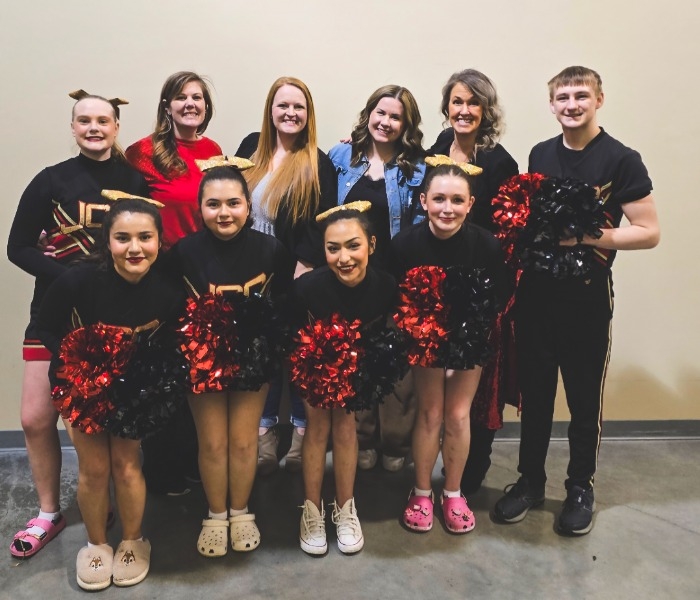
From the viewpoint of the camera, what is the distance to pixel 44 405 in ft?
8.00

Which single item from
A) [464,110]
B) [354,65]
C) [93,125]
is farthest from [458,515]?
[354,65]

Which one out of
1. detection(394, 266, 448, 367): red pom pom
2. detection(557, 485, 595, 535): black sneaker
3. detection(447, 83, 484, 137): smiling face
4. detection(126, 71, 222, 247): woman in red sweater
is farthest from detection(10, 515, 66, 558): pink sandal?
detection(447, 83, 484, 137): smiling face

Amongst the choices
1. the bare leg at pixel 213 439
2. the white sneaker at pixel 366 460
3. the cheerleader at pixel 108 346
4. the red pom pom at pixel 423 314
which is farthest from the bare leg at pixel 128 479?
the white sneaker at pixel 366 460

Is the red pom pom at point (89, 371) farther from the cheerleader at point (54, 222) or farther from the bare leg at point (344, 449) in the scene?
the bare leg at point (344, 449)

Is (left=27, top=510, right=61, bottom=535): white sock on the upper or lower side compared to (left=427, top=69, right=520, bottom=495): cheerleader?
lower

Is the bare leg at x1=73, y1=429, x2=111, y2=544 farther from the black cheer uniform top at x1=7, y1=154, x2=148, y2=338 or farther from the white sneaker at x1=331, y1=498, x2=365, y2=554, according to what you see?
the white sneaker at x1=331, y1=498, x2=365, y2=554

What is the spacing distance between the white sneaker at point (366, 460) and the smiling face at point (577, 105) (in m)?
1.79

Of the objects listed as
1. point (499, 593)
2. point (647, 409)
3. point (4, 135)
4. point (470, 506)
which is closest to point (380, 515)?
point (470, 506)

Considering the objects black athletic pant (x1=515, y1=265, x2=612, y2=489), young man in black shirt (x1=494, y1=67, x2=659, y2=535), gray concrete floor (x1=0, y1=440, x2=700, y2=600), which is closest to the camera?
gray concrete floor (x1=0, y1=440, x2=700, y2=600)

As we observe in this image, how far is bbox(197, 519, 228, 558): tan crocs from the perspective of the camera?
2.39 m

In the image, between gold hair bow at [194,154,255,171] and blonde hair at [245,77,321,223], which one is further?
blonde hair at [245,77,321,223]

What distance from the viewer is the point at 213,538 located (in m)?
2.41

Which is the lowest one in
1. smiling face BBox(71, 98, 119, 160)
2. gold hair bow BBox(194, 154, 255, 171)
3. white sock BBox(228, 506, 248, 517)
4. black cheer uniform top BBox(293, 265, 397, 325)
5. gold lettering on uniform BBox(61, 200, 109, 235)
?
white sock BBox(228, 506, 248, 517)

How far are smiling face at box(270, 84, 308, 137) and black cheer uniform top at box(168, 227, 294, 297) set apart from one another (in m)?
0.58
